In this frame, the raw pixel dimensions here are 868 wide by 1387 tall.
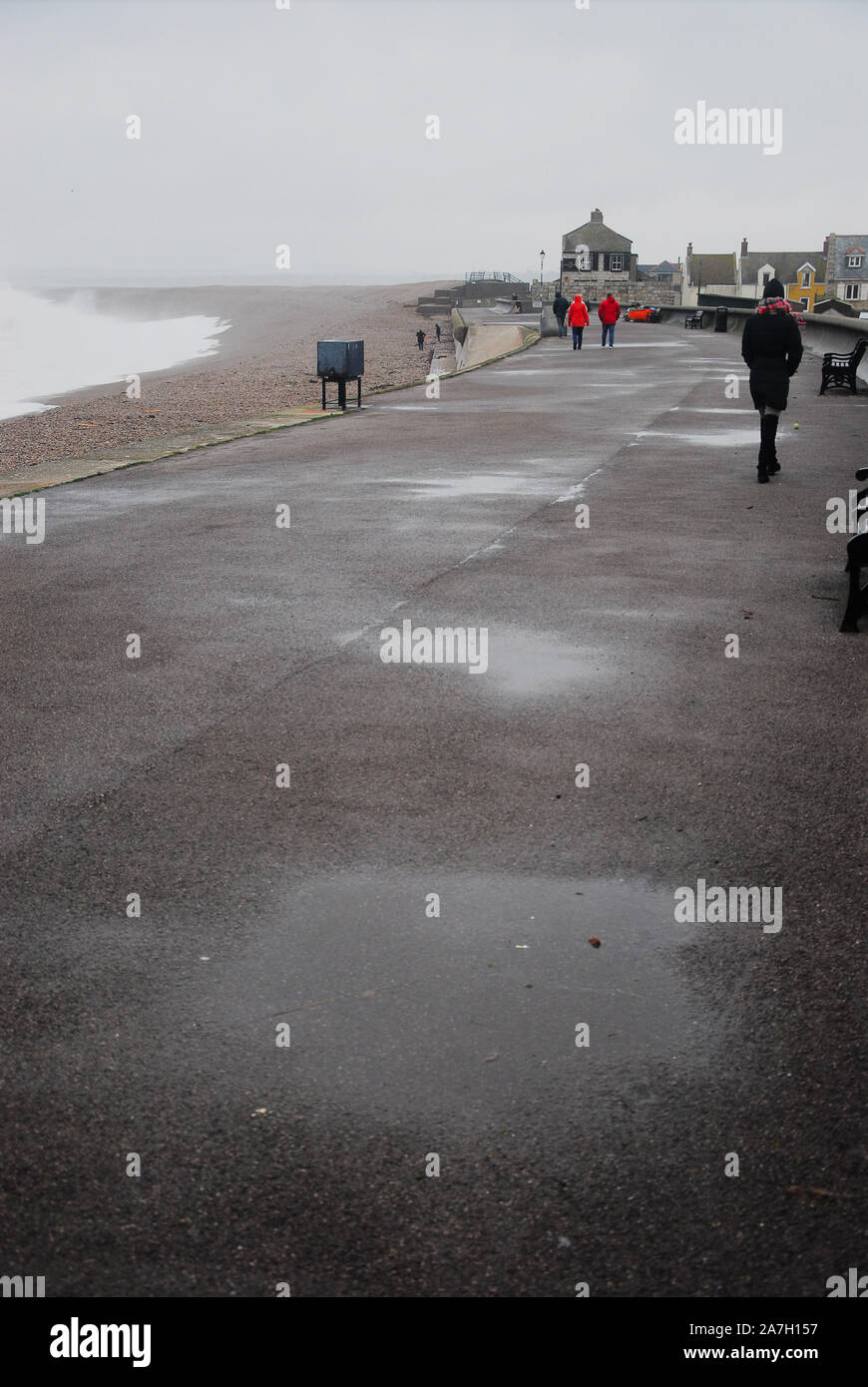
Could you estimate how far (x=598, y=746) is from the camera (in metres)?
6.73

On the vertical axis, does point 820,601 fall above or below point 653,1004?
above

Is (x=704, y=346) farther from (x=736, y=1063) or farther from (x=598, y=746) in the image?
(x=736, y=1063)

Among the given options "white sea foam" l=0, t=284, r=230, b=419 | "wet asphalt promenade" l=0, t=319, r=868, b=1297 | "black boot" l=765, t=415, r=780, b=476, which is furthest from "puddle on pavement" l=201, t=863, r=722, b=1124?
"white sea foam" l=0, t=284, r=230, b=419

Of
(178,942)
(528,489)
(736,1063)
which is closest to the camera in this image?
(736,1063)

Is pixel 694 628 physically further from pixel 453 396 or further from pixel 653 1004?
pixel 453 396

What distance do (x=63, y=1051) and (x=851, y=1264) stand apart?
233 centimetres

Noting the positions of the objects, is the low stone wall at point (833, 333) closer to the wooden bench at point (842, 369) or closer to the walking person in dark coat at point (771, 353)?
the wooden bench at point (842, 369)

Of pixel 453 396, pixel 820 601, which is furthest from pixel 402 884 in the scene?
pixel 453 396

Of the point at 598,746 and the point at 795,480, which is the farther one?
the point at 795,480

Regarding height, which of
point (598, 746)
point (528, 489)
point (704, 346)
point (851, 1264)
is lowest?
point (851, 1264)

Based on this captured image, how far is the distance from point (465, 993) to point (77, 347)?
8944cm

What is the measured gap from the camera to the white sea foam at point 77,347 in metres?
55.7

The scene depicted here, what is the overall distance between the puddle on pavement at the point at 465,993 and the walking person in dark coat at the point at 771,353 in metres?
10.7

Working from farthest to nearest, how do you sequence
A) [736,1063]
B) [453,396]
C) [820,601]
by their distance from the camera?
[453,396], [820,601], [736,1063]
